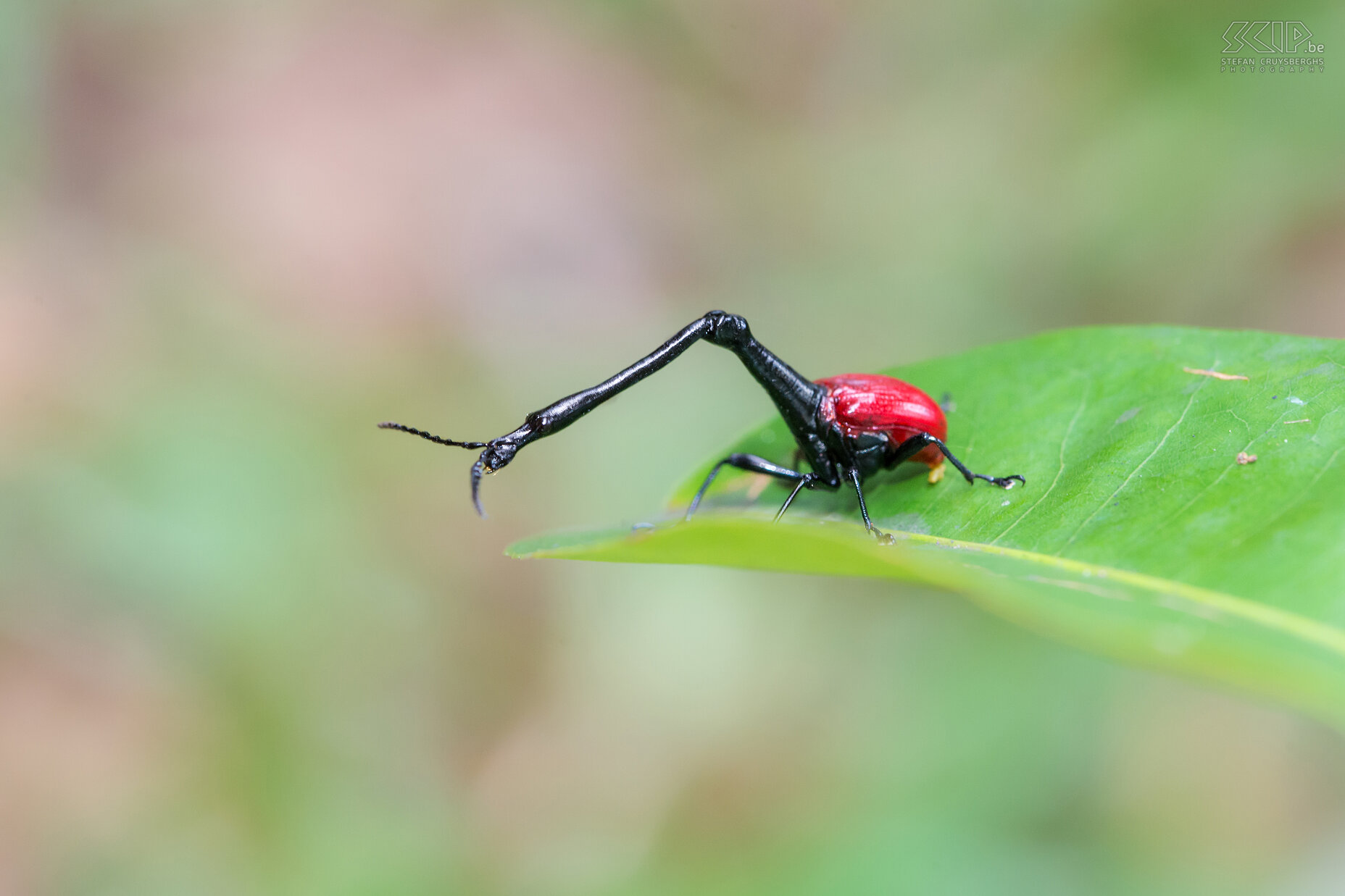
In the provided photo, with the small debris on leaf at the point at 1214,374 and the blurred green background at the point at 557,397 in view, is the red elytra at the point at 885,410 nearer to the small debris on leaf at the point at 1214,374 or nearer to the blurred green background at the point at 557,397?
the small debris on leaf at the point at 1214,374

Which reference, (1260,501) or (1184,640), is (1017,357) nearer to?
(1260,501)

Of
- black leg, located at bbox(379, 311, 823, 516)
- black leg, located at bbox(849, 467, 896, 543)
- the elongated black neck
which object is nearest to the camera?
black leg, located at bbox(849, 467, 896, 543)

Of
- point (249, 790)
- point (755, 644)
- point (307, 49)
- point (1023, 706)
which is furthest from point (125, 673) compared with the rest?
point (307, 49)

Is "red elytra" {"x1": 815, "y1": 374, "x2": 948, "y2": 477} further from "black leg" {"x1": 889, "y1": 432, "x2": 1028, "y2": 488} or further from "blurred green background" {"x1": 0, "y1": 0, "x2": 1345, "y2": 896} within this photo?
"blurred green background" {"x1": 0, "y1": 0, "x2": 1345, "y2": 896}

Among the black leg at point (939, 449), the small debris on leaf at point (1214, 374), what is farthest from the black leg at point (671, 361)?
the small debris on leaf at point (1214, 374)
